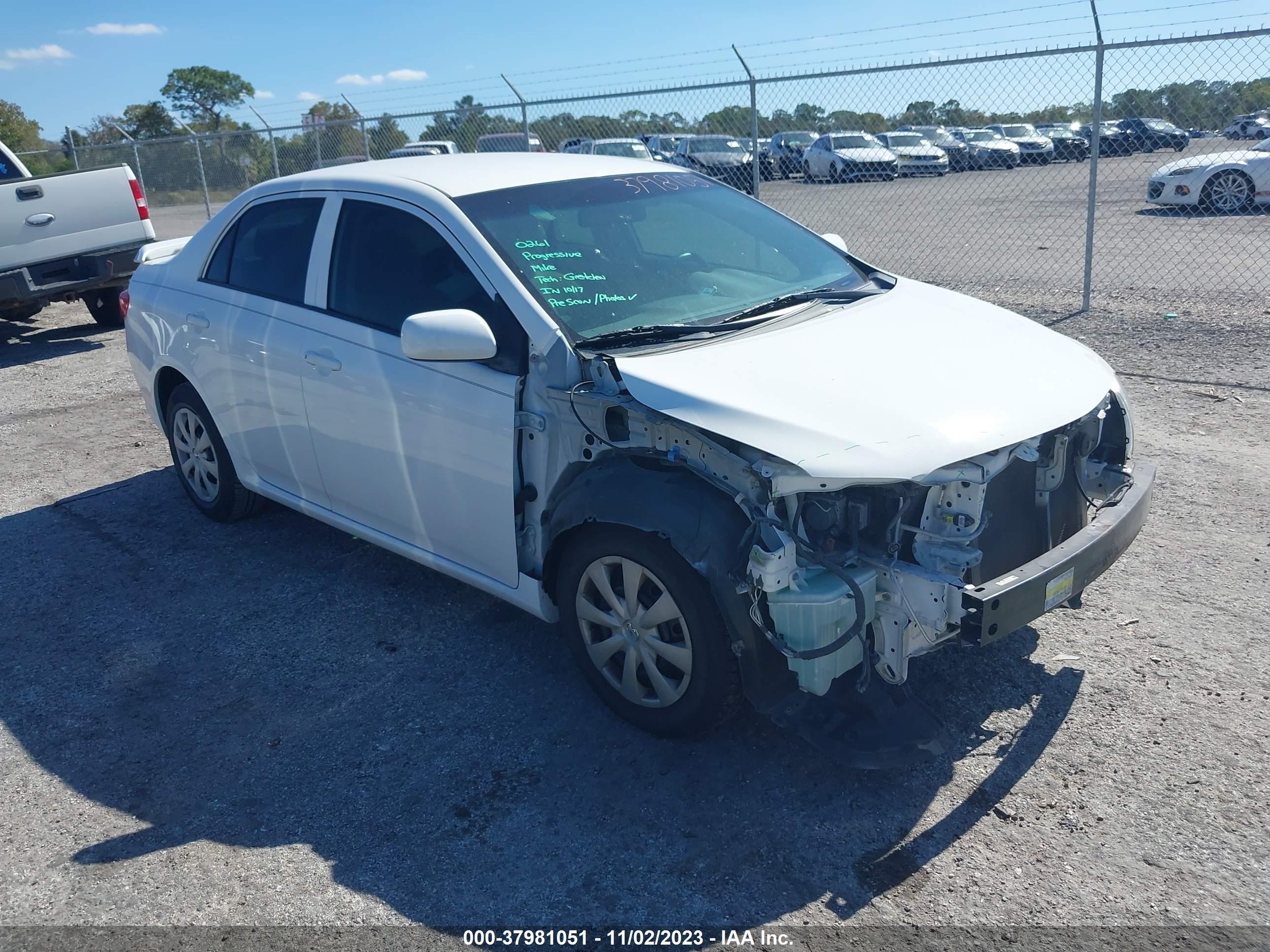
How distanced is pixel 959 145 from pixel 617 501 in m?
11.6

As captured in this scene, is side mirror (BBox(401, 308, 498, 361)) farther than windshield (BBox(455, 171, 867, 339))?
No

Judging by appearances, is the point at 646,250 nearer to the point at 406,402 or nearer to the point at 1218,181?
the point at 406,402

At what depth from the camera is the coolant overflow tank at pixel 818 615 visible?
3.07m

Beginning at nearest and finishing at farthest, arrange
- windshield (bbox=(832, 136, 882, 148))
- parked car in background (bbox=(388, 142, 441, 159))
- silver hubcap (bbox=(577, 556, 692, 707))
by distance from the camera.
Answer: silver hubcap (bbox=(577, 556, 692, 707)) → windshield (bbox=(832, 136, 882, 148)) → parked car in background (bbox=(388, 142, 441, 159))

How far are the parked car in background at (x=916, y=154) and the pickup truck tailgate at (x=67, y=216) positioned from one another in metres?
8.11

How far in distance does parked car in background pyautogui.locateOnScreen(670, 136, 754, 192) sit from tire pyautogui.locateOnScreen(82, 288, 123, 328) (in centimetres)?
660

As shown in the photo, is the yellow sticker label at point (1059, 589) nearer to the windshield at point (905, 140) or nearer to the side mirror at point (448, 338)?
the side mirror at point (448, 338)

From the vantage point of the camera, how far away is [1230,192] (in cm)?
1308

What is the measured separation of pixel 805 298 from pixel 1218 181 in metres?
11.4

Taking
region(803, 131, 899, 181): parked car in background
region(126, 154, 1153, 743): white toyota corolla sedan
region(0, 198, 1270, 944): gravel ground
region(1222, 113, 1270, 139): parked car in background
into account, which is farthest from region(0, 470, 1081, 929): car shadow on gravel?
region(803, 131, 899, 181): parked car in background

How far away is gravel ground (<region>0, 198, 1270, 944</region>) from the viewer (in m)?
2.95

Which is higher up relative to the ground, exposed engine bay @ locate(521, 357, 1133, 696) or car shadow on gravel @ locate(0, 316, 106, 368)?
exposed engine bay @ locate(521, 357, 1133, 696)

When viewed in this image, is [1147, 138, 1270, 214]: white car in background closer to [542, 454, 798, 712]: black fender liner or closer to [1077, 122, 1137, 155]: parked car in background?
[1077, 122, 1137, 155]: parked car in background

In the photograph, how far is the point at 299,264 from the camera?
186 inches
